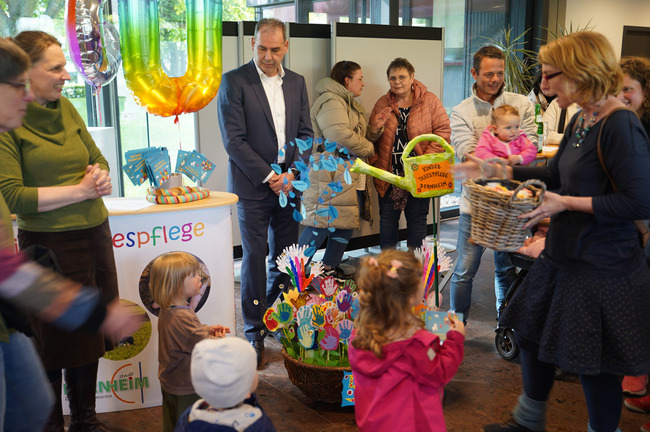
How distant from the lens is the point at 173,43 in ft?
15.7

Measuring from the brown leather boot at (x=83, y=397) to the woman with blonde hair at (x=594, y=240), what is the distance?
1.60 metres

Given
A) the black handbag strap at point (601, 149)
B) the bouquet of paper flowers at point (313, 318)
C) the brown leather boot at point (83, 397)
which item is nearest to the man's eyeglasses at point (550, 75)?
the black handbag strap at point (601, 149)

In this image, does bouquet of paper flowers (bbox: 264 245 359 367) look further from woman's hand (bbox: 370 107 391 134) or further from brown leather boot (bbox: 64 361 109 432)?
woman's hand (bbox: 370 107 391 134)

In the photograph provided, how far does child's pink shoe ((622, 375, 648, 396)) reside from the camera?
2.80 m

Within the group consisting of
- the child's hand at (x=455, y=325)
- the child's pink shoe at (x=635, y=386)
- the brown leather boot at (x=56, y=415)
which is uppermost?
the child's hand at (x=455, y=325)

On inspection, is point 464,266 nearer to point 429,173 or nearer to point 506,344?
point 506,344

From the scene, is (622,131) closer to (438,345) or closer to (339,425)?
(438,345)

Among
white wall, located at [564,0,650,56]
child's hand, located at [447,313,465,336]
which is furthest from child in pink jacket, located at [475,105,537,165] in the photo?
white wall, located at [564,0,650,56]

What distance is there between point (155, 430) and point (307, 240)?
5.89ft

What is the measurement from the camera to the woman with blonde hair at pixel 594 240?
70.5 inches

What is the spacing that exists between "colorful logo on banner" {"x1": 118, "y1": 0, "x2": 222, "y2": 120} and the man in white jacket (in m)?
1.21

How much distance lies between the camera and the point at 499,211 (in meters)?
1.97

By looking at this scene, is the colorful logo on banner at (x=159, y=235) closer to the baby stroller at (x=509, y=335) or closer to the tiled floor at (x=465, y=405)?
the tiled floor at (x=465, y=405)

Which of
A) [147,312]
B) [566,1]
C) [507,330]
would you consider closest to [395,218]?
[507,330]
